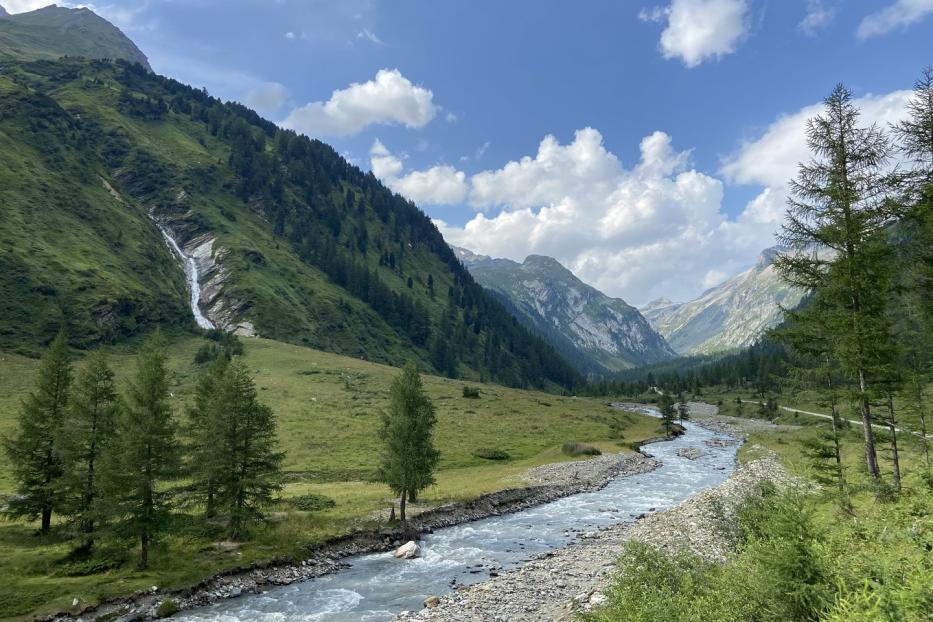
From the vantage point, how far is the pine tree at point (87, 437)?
34.8m

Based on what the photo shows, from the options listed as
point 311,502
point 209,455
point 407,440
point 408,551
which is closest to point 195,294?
point 311,502

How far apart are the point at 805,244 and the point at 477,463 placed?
5849 centimetres

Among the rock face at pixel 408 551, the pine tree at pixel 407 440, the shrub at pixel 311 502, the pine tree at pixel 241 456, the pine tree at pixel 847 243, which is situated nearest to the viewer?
the pine tree at pixel 847 243

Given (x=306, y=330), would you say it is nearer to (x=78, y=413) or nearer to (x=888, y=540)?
(x=78, y=413)

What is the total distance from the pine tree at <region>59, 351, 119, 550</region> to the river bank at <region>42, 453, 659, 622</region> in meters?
9.81

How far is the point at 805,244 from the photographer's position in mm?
24766

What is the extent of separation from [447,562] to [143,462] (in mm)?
22267

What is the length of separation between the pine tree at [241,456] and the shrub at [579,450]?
53892 mm

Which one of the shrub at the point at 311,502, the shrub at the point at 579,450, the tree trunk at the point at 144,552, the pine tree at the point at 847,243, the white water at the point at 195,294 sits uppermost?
the white water at the point at 195,294

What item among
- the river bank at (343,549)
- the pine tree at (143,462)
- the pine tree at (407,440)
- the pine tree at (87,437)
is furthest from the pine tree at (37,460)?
Answer: the pine tree at (407,440)

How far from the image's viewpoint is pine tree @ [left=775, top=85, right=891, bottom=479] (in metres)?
22.6

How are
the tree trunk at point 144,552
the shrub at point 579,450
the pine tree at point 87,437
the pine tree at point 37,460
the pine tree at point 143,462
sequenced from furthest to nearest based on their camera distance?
the shrub at point 579,450 < the pine tree at point 37,460 < the pine tree at point 87,437 < the tree trunk at point 144,552 < the pine tree at point 143,462

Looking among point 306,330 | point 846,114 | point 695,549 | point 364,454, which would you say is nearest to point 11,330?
A: point 306,330

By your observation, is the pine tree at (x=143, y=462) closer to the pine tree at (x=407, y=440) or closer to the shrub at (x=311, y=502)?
the shrub at (x=311, y=502)
